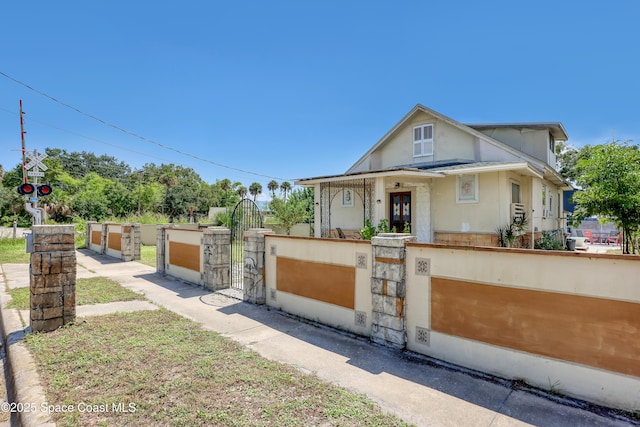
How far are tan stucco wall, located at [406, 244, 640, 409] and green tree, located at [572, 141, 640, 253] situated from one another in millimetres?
8421

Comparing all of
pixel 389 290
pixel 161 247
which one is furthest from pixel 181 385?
pixel 161 247

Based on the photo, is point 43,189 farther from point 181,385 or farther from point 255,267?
point 181,385

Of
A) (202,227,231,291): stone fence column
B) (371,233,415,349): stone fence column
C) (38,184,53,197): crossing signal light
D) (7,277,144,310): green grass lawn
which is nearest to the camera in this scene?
(371,233,415,349): stone fence column

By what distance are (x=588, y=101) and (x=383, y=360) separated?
76.6ft

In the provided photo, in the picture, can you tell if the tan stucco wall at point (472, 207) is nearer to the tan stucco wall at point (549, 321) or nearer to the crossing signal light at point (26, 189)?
the tan stucco wall at point (549, 321)

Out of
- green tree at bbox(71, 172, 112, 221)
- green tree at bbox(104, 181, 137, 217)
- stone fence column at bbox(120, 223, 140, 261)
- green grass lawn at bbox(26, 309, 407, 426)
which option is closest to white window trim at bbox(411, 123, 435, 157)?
green grass lawn at bbox(26, 309, 407, 426)

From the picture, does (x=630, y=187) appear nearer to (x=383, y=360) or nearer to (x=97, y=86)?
(x=383, y=360)

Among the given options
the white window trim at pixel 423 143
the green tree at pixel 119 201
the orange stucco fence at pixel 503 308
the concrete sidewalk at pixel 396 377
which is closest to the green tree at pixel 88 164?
the green tree at pixel 119 201

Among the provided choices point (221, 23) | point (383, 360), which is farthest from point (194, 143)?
point (383, 360)

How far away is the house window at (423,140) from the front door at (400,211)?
8.36 ft

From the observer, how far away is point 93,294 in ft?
24.0

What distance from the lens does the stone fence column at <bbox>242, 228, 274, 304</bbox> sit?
22.1ft

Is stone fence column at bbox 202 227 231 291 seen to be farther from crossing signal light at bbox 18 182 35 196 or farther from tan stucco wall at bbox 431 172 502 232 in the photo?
tan stucco wall at bbox 431 172 502 232

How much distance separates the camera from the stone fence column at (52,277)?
4.84 metres
